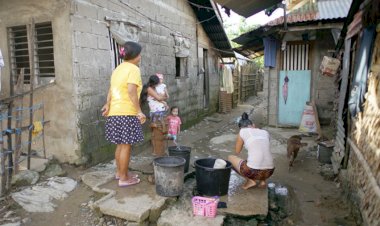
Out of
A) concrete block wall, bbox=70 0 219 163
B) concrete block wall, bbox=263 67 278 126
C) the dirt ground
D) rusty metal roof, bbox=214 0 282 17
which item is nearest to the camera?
the dirt ground

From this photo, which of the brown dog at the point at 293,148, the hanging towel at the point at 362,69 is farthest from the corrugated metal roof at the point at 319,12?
the hanging towel at the point at 362,69

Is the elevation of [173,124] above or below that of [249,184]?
above

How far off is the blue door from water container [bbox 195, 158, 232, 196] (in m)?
6.46

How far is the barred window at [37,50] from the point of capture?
5.67 metres

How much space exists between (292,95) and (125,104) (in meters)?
7.16

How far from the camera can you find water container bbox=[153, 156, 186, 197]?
4184 millimetres

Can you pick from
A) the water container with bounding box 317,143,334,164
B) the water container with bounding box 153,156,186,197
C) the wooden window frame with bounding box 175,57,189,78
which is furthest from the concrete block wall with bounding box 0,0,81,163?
the water container with bounding box 317,143,334,164

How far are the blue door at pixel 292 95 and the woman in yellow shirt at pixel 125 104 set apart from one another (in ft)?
22.6

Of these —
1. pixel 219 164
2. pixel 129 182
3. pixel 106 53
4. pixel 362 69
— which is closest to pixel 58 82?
pixel 106 53

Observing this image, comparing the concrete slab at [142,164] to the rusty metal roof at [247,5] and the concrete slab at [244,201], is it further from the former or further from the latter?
the rusty metal roof at [247,5]

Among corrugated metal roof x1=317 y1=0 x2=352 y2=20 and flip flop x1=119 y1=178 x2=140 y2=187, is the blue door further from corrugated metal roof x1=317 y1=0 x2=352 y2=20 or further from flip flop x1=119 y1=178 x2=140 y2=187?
flip flop x1=119 y1=178 x2=140 y2=187

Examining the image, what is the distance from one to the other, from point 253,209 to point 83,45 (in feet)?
12.8

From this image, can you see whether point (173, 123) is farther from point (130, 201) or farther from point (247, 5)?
point (247, 5)

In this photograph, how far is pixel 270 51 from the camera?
33.2 feet
